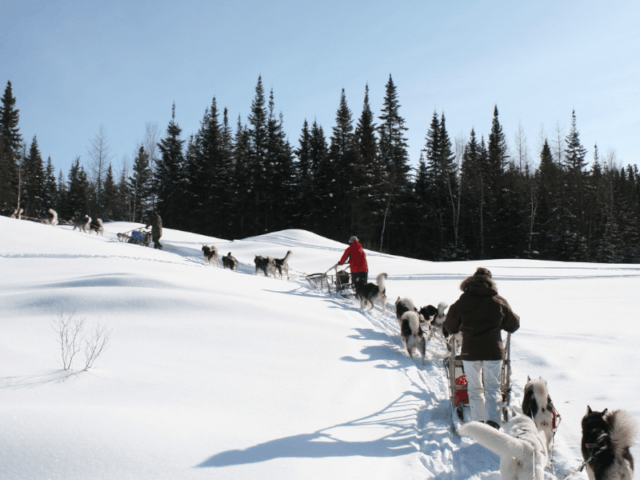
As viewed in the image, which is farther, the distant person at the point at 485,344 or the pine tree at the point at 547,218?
the pine tree at the point at 547,218

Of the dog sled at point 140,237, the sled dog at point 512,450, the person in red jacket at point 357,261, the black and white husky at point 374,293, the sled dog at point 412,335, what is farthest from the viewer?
the dog sled at point 140,237

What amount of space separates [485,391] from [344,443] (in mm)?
1446

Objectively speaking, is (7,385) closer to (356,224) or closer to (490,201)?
(356,224)

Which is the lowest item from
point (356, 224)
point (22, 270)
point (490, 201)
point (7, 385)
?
point (7, 385)

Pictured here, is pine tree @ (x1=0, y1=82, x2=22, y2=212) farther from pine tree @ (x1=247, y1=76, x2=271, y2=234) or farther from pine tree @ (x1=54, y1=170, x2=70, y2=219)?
pine tree @ (x1=247, y1=76, x2=271, y2=234)

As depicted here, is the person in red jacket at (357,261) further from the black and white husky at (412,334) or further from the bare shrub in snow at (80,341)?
the bare shrub in snow at (80,341)

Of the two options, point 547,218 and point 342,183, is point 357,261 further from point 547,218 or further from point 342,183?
point 547,218

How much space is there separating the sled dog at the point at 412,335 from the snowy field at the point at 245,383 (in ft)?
0.85

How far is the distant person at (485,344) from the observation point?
344cm

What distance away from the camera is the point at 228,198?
3562 centimetres

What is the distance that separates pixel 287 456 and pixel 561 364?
166 inches

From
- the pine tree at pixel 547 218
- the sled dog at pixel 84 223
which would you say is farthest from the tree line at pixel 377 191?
the sled dog at pixel 84 223

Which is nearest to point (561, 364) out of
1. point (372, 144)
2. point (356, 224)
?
point (356, 224)

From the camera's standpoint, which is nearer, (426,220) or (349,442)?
(349,442)
